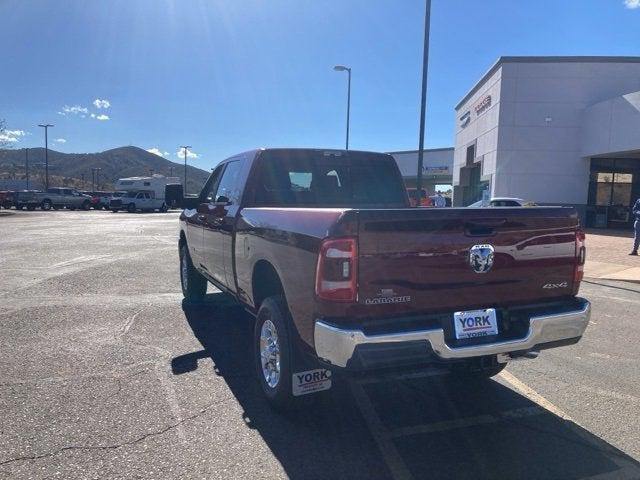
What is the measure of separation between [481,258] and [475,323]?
0.42 m

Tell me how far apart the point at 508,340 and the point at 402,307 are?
0.82m

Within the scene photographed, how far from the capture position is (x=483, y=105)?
30.2m

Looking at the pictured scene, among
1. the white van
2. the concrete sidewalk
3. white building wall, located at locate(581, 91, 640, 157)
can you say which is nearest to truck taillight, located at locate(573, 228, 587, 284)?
the concrete sidewalk

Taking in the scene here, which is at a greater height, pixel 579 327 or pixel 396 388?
pixel 579 327

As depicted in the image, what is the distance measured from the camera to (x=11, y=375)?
4.39 m

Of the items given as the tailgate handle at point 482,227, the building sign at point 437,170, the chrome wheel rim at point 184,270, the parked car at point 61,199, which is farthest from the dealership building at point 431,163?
the tailgate handle at point 482,227

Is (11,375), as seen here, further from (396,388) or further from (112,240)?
(112,240)

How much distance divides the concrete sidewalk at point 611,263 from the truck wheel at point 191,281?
7958mm

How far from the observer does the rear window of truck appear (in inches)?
197

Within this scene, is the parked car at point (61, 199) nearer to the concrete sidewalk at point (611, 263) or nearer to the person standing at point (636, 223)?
the concrete sidewalk at point (611, 263)

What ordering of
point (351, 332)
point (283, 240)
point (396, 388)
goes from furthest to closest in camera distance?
point (396, 388), point (283, 240), point (351, 332)

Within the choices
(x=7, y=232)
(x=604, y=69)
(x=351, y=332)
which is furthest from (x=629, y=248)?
(x=7, y=232)

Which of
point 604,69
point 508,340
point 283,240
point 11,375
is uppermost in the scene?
point 604,69

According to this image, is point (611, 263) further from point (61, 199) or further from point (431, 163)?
point (431, 163)
